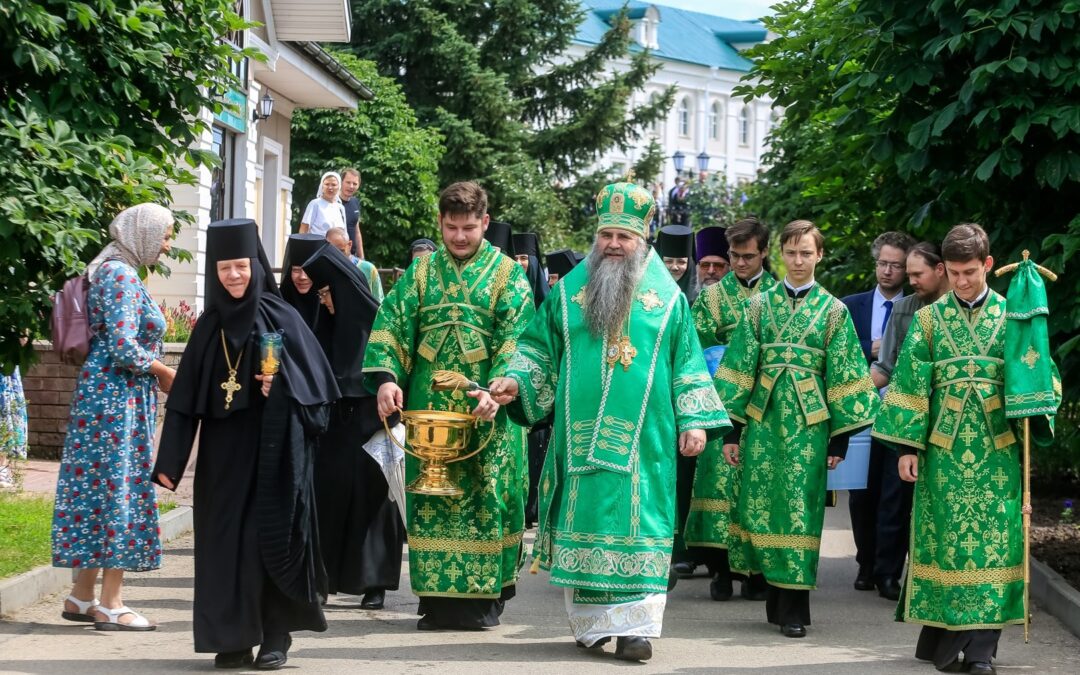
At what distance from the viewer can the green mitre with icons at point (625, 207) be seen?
25.8 ft

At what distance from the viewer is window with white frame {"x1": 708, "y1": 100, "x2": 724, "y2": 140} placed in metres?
90.6

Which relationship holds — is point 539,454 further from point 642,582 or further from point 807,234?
point 642,582

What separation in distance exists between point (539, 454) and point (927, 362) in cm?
526

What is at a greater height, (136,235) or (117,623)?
(136,235)

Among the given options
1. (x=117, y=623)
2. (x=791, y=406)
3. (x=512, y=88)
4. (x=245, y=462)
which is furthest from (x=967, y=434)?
(x=512, y=88)

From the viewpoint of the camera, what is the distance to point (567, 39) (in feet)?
152

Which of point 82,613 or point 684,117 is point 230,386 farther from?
point 684,117

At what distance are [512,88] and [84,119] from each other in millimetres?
37843

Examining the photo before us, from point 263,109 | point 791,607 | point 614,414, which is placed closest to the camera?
point 614,414

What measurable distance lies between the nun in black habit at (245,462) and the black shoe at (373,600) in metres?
1.71

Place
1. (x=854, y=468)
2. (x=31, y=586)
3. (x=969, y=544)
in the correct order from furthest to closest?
(x=854, y=468) < (x=31, y=586) < (x=969, y=544)

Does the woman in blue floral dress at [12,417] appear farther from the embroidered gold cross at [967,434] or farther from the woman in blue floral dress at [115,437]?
the embroidered gold cross at [967,434]

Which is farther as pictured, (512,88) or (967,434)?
(512,88)

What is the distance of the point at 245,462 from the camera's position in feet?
23.5
